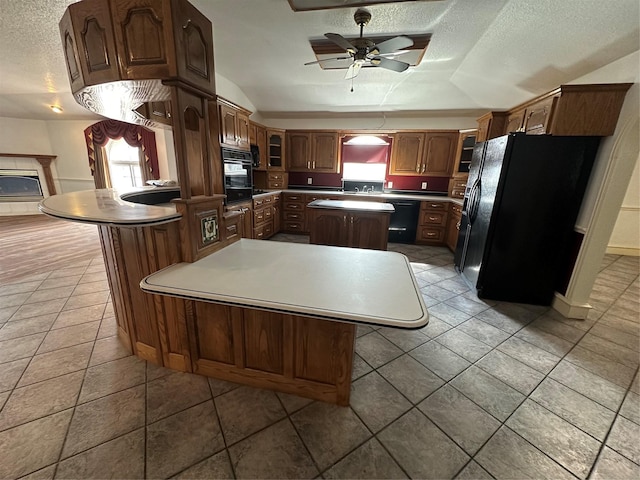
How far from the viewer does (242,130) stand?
12.9 ft

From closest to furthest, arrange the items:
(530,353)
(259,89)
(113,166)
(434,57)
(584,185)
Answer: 1. (530,353)
2. (584,185)
3. (434,57)
4. (259,89)
5. (113,166)

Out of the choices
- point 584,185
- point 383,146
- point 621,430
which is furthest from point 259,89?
point 621,430

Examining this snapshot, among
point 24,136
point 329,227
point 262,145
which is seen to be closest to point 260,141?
point 262,145

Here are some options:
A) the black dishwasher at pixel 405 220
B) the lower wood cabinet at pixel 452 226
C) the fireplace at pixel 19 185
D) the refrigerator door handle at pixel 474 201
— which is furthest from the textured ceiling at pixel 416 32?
the fireplace at pixel 19 185

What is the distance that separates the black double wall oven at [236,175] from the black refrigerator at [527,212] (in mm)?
3148

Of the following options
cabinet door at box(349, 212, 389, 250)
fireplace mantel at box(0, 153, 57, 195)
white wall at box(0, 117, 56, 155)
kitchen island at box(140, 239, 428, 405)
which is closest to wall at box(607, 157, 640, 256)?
cabinet door at box(349, 212, 389, 250)

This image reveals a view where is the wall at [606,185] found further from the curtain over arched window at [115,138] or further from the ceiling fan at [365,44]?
the curtain over arched window at [115,138]

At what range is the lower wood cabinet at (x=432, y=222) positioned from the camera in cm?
468

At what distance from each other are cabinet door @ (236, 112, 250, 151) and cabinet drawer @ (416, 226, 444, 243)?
11.4ft

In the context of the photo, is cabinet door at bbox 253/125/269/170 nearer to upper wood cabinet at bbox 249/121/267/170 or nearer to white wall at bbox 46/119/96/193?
upper wood cabinet at bbox 249/121/267/170

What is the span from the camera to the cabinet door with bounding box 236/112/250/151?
3801 millimetres

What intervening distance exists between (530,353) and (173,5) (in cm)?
323

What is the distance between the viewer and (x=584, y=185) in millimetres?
2387

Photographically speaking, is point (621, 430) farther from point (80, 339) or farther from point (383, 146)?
point (383, 146)
